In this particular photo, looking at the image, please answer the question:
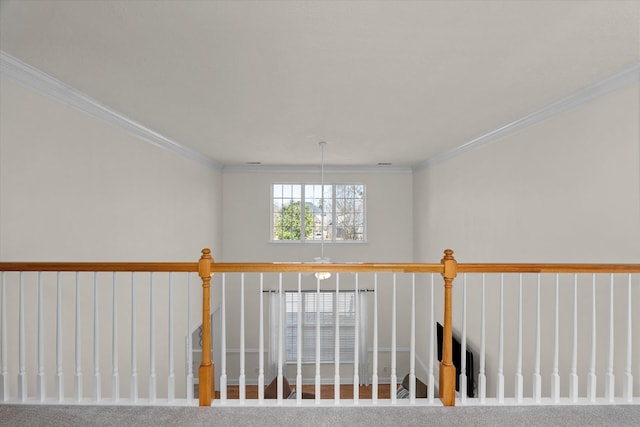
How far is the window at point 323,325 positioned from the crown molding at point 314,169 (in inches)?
104

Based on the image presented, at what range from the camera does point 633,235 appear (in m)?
2.65

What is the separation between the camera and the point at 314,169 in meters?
7.97

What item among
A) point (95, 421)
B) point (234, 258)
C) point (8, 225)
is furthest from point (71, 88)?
point (234, 258)

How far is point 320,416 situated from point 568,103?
10.5ft

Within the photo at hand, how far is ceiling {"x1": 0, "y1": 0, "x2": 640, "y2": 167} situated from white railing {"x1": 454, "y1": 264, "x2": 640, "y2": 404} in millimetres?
1357

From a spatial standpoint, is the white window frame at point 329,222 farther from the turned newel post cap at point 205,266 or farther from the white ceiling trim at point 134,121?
the turned newel post cap at point 205,266

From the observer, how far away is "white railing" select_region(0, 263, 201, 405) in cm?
235

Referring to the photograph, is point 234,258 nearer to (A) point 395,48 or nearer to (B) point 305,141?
(B) point 305,141

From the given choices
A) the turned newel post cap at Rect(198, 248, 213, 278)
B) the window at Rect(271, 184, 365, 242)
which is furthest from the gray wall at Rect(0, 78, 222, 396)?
the window at Rect(271, 184, 365, 242)

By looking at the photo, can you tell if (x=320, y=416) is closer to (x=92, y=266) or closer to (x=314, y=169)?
(x=92, y=266)

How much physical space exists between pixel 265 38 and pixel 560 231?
3.01 m

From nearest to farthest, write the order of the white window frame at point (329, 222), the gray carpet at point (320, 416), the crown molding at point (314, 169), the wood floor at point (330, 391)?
the gray carpet at point (320, 416), the wood floor at point (330, 391), the crown molding at point (314, 169), the white window frame at point (329, 222)

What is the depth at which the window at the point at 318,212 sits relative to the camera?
26.4 feet

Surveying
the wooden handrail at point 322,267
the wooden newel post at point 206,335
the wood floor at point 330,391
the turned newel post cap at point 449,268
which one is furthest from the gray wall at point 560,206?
the wood floor at point 330,391
